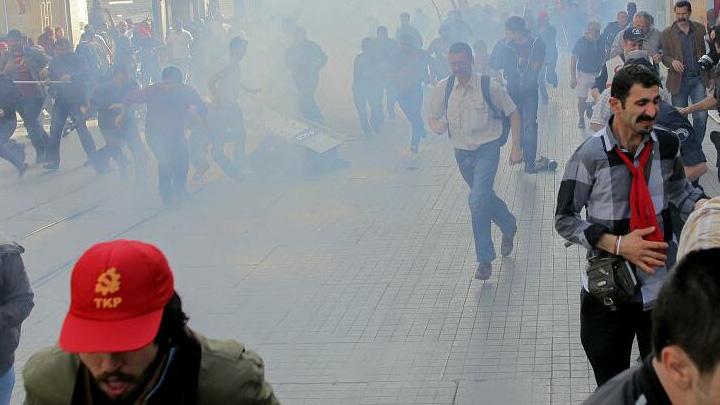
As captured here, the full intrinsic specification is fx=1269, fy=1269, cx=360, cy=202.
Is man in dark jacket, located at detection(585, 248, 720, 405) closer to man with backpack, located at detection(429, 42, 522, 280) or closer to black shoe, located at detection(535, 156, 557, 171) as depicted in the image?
man with backpack, located at detection(429, 42, 522, 280)

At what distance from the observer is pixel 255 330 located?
7.76 meters

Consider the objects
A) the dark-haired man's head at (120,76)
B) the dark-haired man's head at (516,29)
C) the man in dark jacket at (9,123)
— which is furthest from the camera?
the man in dark jacket at (9,123)

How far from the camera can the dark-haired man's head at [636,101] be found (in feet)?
14.7

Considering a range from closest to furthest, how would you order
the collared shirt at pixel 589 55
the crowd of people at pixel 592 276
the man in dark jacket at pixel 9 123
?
1. the crowd of people at pixel 592 276
2. the man in dark jacket at pixel 9 123
3. the collared shirt at pixel 589 55

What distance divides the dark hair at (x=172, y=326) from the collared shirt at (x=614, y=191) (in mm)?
2342

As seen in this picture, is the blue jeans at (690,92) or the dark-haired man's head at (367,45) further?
Answer: the dark-haired man's head at (367,45)

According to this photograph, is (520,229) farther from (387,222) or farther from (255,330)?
(255,330)

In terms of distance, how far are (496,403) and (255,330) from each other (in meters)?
2.12

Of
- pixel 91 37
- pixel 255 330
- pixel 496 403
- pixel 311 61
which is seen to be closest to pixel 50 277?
pixel 255 330

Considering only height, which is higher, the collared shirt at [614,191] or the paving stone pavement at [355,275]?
the collared shirt at [614,191]

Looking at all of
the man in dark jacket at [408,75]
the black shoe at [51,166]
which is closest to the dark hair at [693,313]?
the black shoe at [51,166]

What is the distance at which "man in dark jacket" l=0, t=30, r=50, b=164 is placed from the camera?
16484mm

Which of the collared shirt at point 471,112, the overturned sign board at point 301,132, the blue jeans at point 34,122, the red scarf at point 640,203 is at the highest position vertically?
the red scarf at point 640,203

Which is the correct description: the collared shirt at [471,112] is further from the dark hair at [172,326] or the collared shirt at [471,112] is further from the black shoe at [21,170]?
the black shoe at [21,170]
